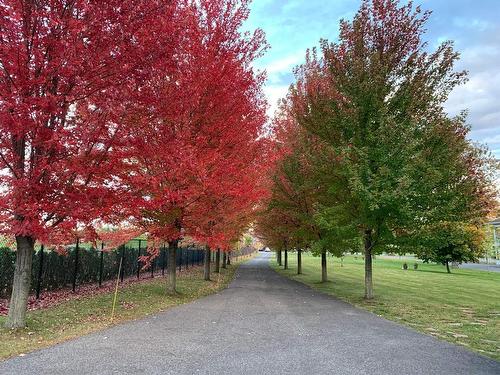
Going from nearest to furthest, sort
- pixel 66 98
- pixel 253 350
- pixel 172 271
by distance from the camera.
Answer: pixel 253 350 < pixel 66 98 < pixel 172 271

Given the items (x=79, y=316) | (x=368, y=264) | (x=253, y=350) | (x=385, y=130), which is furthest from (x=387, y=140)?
(x=79, y=316)

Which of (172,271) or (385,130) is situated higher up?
(385,130)

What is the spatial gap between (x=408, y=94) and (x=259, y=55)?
527cm

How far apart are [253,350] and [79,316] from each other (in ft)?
16.3

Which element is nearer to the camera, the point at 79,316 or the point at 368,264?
the point at 79,316

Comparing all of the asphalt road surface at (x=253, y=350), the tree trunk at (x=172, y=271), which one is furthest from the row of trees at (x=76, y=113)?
the tree trunk at (x=172, y=271)

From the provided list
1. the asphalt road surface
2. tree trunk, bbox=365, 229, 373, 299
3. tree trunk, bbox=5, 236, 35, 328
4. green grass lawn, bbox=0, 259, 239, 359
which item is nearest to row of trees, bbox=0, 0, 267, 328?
tree trunk, bbox=5, 236, 35, 328

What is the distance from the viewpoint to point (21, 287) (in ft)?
25.1

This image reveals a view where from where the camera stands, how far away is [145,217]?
12.6 metres

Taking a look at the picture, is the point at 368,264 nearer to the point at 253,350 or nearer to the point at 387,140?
the point at 387,140

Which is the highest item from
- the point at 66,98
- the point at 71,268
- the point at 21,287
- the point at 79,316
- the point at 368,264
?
the point at 66,98

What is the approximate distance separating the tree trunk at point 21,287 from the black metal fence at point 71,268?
4.53 m

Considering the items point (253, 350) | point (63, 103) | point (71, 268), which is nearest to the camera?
point (253, 350)

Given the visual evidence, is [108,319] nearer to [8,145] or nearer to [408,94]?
[8,145]
